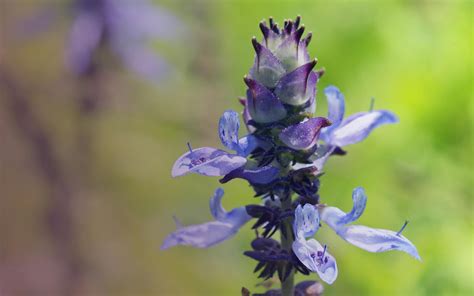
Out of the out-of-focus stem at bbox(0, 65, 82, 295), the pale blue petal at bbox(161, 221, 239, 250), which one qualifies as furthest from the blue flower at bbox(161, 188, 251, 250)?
the out-of-focus stem at bbox(0, 65, 82, 295)

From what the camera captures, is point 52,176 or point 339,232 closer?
point 339,232

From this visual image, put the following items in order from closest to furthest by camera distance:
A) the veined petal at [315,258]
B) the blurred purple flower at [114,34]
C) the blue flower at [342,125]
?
the veined petal at [315,258]
the blue flower at [342,125]
the blurred purple flower at [114,34]

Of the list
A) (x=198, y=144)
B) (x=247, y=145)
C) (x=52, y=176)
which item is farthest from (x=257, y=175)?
(x=198, y=144)

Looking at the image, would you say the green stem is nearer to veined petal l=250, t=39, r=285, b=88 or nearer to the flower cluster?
the flower cluster

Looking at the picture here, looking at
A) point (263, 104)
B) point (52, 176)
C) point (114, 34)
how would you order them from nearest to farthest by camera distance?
1. point (263, 104)
2. point (52, 176)
3. point (114, 34)

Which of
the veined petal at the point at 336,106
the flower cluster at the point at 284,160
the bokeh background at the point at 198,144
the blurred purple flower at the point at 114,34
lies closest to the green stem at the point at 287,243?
the flower cluster at the point at 284,160

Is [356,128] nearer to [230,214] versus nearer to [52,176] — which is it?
[230,214]

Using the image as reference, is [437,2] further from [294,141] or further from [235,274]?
[294,141]

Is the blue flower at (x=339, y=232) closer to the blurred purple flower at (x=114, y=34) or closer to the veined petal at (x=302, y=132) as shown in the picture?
the veined petal at (x=302, y=132)
